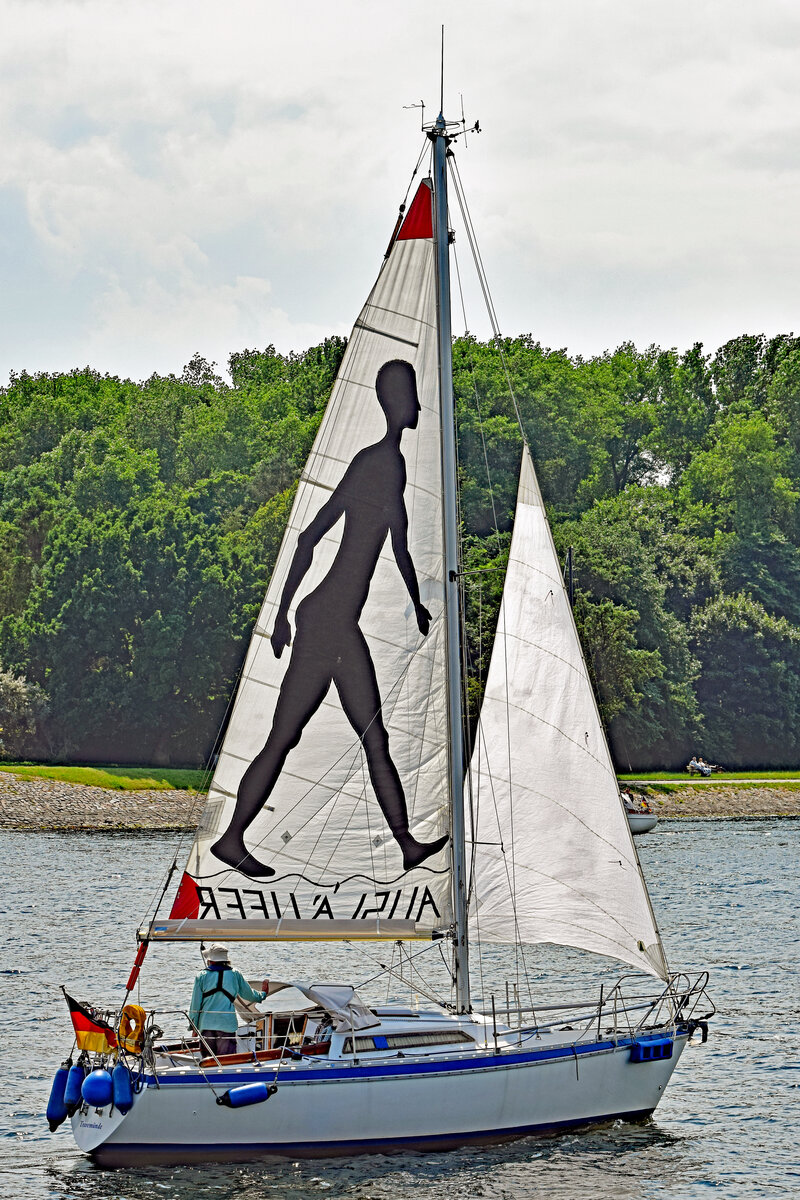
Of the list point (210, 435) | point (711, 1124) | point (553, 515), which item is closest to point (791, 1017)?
point (711, 1124)

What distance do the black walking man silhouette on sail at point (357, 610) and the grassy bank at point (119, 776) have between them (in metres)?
57.1

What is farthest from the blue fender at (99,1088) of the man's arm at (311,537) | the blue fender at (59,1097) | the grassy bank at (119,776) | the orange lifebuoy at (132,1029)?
the grassy bank at (119,776)

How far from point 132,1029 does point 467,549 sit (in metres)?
67.4

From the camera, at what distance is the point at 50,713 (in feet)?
314

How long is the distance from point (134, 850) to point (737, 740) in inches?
2152

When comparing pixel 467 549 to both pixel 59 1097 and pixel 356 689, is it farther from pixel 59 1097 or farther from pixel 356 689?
pixel 59 1097

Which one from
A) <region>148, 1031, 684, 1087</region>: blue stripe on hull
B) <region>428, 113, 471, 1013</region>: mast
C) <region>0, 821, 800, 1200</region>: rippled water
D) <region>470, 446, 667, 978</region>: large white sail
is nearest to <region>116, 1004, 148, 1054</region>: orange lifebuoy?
<region>148, 1031, 684, 1087</region>: blue stripe on hull

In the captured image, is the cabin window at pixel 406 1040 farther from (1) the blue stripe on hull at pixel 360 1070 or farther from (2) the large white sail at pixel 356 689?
(2) the large white sail at pixel 356 689

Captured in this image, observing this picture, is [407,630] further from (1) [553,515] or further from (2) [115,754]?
(1) [553,515]

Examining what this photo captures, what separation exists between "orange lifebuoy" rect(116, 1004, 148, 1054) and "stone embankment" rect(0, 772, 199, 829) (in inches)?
2005

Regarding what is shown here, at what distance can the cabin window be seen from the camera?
20.9 meters

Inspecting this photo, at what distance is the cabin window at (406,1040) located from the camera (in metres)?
20.9

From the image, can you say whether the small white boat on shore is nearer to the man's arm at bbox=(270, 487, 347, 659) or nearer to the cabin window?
the cabin window

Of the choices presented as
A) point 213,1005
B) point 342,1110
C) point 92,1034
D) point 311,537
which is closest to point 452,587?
point 311,537
